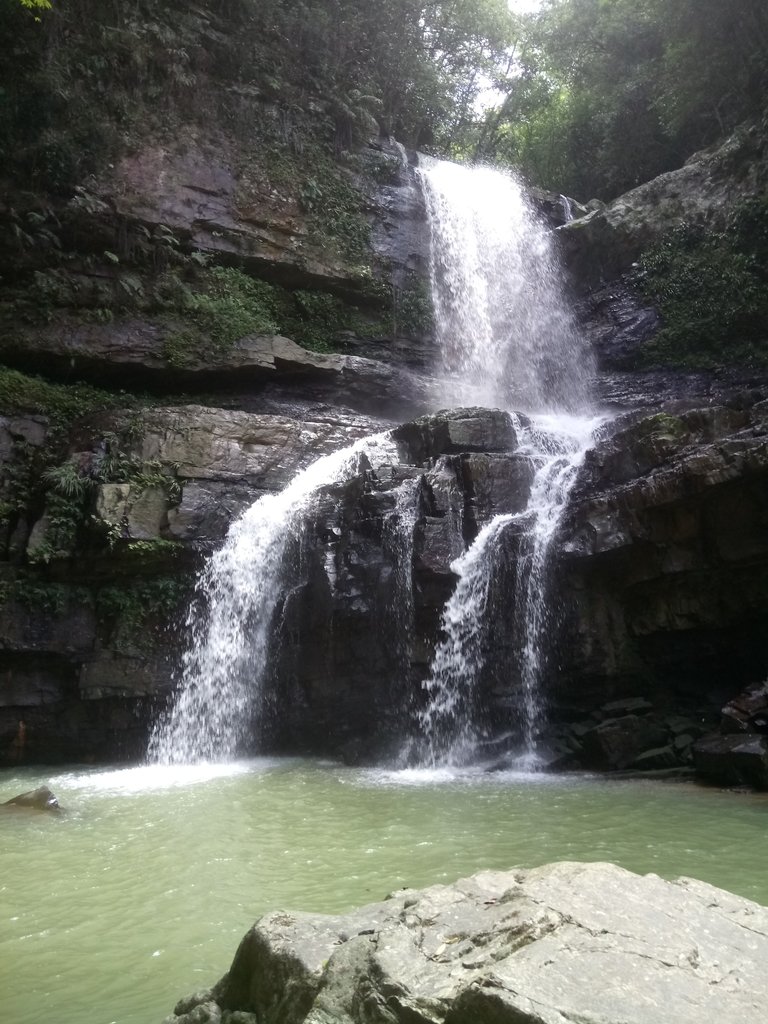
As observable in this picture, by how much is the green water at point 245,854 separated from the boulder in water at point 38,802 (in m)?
0.30

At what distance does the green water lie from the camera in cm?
409

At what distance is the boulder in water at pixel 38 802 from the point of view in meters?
7.98

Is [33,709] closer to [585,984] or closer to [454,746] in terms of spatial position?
[454,746]

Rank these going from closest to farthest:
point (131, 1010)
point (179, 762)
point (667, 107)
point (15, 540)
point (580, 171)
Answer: point (131, 1010), point (179, 762), point (15, 540), point (667, 107), point (580, 171)

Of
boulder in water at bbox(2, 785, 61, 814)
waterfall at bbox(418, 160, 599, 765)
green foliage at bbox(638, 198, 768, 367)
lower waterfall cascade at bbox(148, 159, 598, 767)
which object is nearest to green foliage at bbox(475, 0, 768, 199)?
green foliage at bbox(638, 198, 768, 367)

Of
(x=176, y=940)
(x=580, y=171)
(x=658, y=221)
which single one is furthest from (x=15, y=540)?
(x=580, y=171)

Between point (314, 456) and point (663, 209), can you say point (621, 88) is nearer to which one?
point (663, 209)

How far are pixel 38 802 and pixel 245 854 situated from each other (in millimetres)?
3115

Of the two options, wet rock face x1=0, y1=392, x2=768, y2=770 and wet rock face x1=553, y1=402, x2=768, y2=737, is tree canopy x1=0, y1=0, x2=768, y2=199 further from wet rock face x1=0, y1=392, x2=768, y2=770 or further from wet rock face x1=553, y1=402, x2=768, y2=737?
wet rock face x1=553, y1=402, x2=768, y2=737

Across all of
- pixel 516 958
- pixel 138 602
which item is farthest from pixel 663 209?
pixel 516 958

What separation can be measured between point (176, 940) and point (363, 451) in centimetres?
1147

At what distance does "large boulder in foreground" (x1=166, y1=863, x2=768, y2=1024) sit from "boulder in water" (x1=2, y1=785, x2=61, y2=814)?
5.42 meters

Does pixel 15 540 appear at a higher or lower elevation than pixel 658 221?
lower

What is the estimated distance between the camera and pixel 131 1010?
11.6 feet
